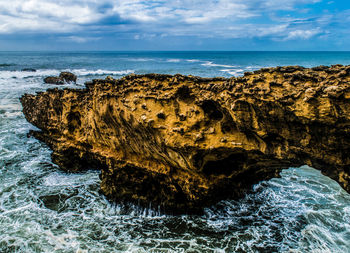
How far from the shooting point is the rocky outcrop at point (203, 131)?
4133 millimetres

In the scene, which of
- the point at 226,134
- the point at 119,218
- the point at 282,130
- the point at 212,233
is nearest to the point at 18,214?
the point at 119,218

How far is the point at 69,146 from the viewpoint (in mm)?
8703

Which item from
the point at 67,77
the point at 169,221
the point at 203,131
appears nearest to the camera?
the point at 203,131

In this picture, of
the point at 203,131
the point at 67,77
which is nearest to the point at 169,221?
the point at 203,131

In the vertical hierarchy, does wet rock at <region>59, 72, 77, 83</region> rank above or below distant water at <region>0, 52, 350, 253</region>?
above

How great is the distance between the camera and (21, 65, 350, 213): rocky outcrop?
4133mm

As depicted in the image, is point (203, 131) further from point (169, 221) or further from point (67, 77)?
point (67, 77)

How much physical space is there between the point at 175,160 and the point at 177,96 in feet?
5.35

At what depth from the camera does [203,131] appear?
5.43 m

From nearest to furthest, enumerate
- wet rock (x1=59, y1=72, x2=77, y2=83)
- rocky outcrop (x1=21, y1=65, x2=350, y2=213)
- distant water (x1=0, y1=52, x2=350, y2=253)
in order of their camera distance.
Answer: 1. rocky outcrop (x1=21, y1=65, x2=350, y2=213)
2. distant water (x1=0, y1=52, x2=350, y2=253)
3. wet rock (x1=59, y1=72, x2=77, y2=83)

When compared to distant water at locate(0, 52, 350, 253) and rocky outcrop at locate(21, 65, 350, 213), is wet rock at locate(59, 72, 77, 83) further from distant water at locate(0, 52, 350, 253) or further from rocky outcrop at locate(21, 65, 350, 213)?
distant water at locate(0, 52, 350, 253)

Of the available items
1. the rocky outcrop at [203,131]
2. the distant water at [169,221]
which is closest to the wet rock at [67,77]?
the rocky outcrop at [203,131]

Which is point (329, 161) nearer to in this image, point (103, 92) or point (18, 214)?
point (103, 92)

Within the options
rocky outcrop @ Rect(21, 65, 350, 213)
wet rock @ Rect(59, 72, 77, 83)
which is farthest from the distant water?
wet rock @ Rect(59, 72, 77, 83)
